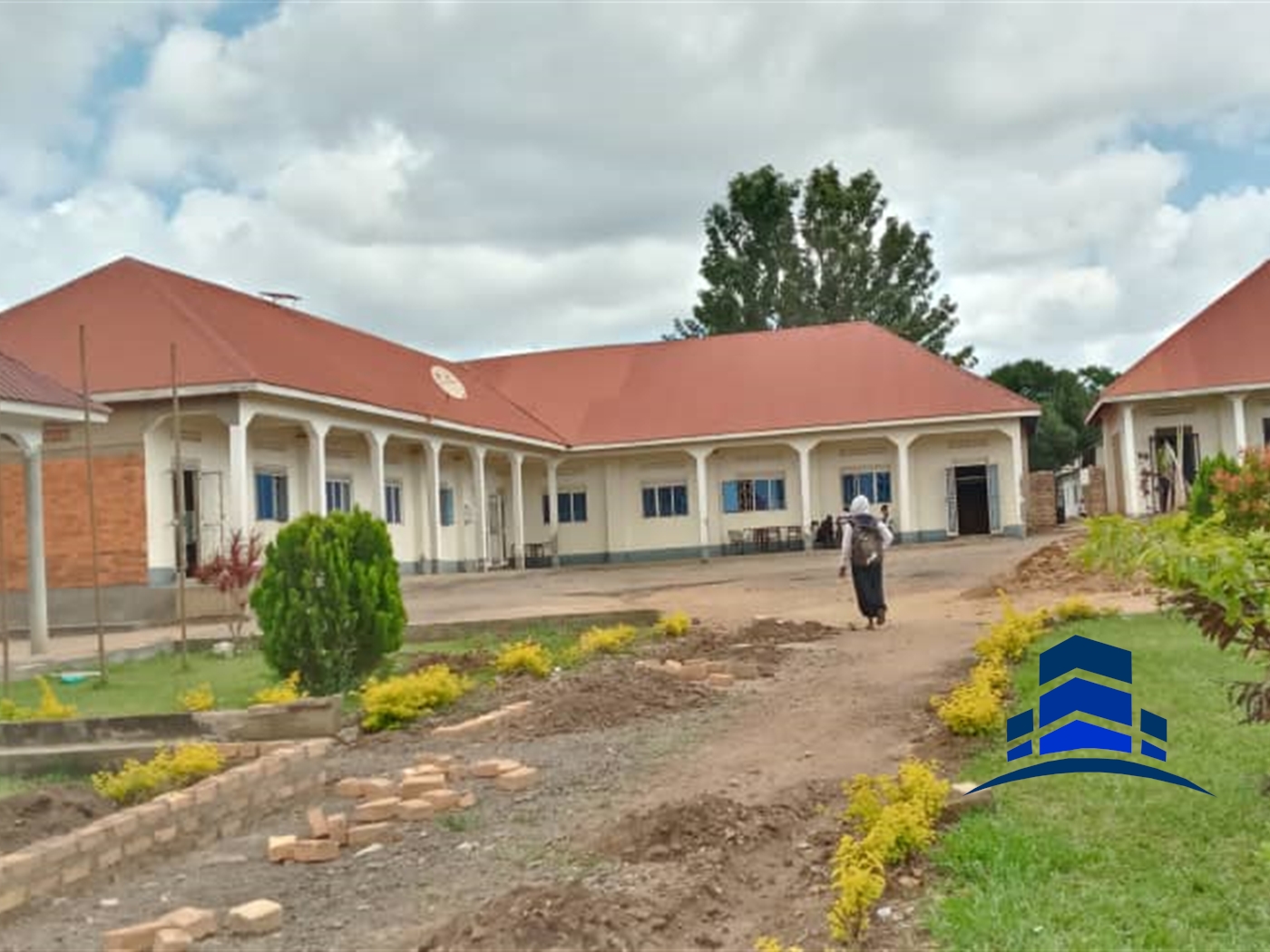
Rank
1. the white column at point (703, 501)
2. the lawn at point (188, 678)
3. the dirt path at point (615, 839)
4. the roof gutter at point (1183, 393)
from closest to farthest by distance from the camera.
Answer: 1. the dirt path at point (615, 839)
2. the lawn at point (188, 678)
3. the roof gutter at point (1183, 393)
4. the white column at point (703, 501)

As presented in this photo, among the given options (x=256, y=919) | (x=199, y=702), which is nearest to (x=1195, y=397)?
(x=199, y=702)

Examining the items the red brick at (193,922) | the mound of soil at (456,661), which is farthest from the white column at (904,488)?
the red brick at (193,922)

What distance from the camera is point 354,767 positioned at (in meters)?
8.27

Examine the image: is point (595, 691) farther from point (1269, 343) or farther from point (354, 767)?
point (1269, 343)

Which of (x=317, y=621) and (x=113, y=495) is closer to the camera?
(x=317, y=621)

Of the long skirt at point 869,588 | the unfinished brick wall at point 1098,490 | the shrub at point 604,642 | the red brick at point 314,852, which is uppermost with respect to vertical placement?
the unfinished brick wall at point 1098,490

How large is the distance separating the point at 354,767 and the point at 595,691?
216cm

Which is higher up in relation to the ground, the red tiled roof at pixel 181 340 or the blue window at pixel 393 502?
the red tiled roof at pixel 181 340

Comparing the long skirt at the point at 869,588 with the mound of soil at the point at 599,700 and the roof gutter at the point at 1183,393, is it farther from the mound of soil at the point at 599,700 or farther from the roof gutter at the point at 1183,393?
the roof gutter at the point at 1183,393

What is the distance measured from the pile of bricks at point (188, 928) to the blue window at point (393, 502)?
73.4ft

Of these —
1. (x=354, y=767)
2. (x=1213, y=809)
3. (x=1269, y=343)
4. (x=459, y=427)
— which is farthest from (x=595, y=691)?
(x=1269, y=343)

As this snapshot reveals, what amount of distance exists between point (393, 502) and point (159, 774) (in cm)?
2066

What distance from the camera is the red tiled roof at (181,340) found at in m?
20.8

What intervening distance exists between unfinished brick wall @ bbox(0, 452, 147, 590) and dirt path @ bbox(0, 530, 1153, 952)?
469 inches
